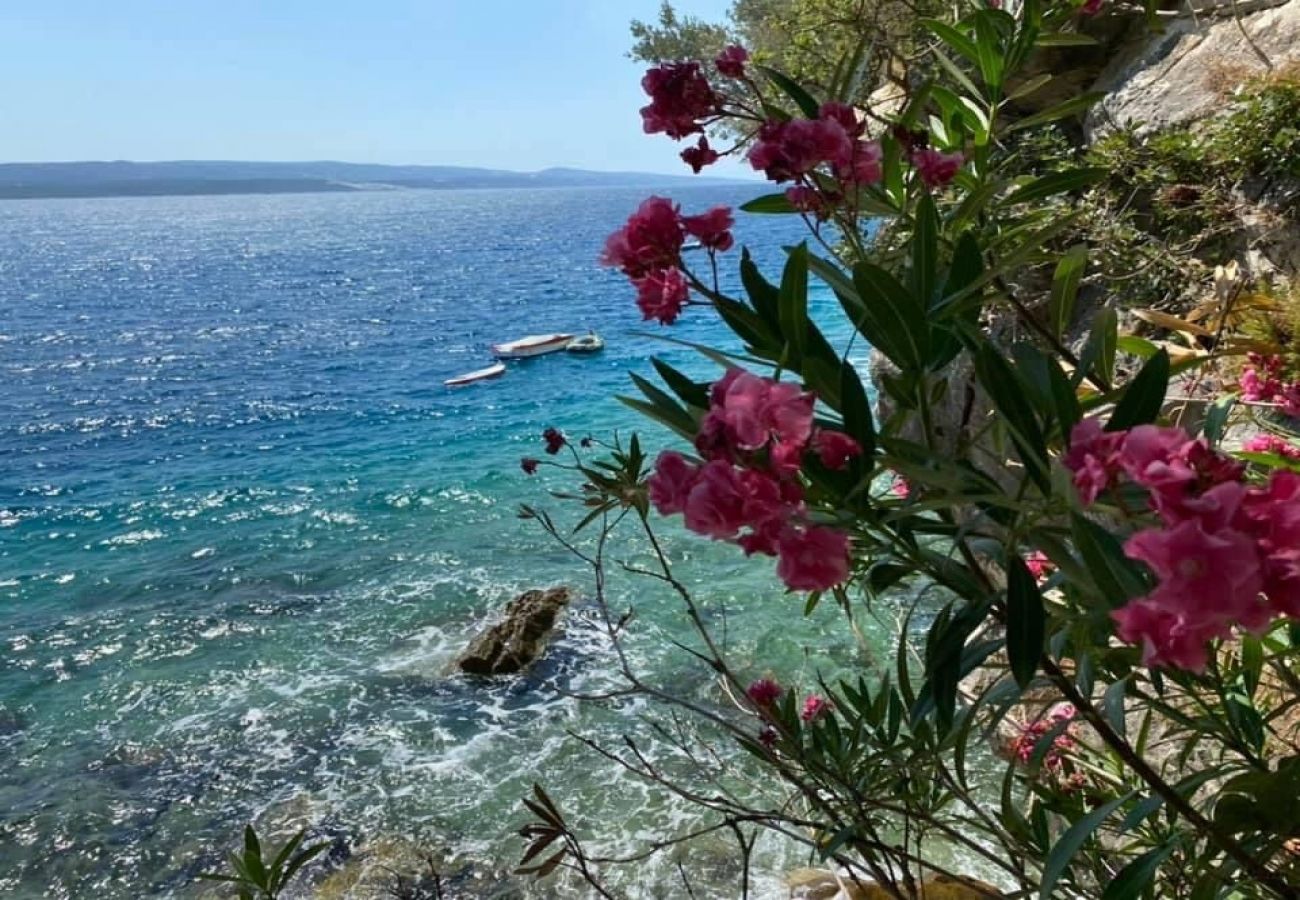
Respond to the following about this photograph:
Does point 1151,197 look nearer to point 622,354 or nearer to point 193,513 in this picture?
point 193,513

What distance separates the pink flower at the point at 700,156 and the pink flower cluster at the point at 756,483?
30.3 inches

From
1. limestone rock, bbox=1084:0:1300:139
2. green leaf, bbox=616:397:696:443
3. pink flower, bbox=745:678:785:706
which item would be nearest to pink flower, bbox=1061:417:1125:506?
green leaf, bbox=616:397:696:443

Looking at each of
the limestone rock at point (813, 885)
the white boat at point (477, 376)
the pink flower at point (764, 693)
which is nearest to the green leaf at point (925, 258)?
the pink flower at point (764, 693)

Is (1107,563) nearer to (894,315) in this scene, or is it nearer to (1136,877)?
(894,315)

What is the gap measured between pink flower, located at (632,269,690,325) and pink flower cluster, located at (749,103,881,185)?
0.19 m

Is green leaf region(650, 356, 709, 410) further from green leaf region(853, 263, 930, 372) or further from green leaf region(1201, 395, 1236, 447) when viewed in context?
green leaf region(1201, 395, 1236, 447)

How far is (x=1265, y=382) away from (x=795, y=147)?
A: 2.45 m

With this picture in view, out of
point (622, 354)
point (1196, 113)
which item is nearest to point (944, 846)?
point (1196, 113)

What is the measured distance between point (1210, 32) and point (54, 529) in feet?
39.8

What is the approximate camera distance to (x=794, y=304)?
1.05m

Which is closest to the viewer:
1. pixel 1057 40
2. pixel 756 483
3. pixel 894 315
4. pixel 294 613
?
pixel 756 483

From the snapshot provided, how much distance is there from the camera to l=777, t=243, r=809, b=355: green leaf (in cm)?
104

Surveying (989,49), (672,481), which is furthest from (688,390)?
(989,49)

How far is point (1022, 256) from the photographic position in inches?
44.8
